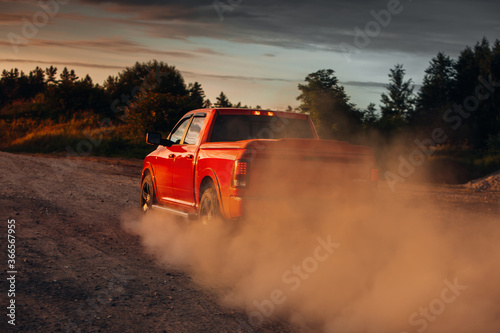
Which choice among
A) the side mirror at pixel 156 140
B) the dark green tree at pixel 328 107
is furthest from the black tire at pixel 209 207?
the dark green tree at pixel 328 107

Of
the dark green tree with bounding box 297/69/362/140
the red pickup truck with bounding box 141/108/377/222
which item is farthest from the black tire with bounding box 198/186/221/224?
the dark green tree with bounding box 297/69/362/140

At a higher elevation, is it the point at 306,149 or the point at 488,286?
the point at 306,149

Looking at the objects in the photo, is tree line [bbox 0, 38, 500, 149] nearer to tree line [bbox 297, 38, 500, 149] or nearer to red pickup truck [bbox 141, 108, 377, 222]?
tree line [bbox 297, 38, 500, 149]

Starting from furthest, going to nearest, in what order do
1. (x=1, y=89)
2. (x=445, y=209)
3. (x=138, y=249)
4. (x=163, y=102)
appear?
(x=1, y=89)
(x=163, y=102)
(x=445, y=209)
(x=138, y=249)

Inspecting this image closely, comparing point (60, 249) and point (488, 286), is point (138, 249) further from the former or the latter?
point (488, 286)

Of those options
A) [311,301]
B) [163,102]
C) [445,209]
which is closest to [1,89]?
[163,102]

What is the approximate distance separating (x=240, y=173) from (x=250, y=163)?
0.61 feet

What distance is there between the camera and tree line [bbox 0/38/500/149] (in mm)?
38406

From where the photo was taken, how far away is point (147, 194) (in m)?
10.7

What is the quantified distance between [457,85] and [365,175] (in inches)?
2496

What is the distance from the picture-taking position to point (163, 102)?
3716 cm

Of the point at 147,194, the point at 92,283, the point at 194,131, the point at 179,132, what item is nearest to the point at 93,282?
the point at 92,283

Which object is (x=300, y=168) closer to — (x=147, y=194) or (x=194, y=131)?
(x=194, y=131)

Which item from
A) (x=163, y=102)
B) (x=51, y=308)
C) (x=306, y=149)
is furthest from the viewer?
(x=163, y=102)
